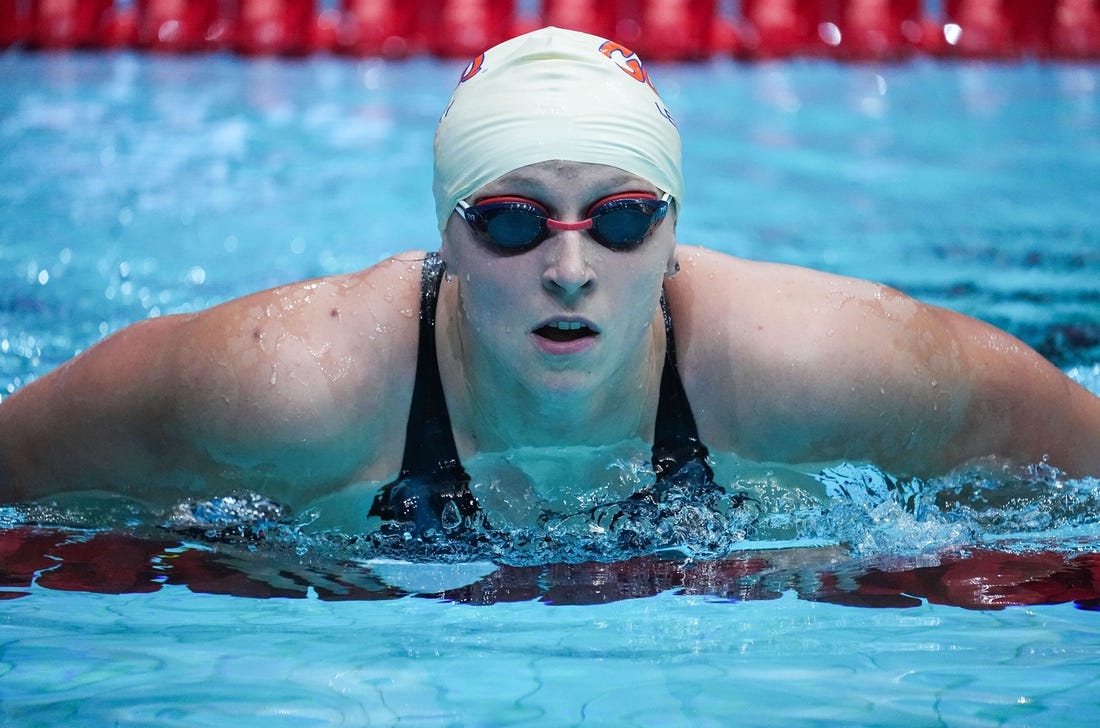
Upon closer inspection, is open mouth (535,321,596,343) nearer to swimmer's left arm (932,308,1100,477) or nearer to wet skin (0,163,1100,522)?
wet skin (0,163,1100,522)

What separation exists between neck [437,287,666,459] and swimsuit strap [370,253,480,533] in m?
0.02

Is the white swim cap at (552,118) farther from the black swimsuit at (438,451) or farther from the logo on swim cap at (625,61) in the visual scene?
the black swimsuit at (438,451)

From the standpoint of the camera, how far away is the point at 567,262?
223 cm

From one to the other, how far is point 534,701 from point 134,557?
103 cm

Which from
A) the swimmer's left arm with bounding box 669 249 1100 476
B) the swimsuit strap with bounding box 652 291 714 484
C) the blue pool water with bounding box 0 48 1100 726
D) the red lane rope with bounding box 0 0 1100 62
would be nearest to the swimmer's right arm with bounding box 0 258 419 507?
the blue pool water with bounding box 0 48 1100 726

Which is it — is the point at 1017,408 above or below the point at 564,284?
below

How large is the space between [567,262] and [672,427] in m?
0.53

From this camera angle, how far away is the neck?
2.50m

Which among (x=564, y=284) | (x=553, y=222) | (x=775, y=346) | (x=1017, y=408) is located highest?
(x=553, y=222)

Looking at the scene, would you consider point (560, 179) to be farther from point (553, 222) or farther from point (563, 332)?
point (563, 332)

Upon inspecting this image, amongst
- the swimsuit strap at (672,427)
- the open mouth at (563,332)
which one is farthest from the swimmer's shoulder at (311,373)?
the swimsuit strap at (672,427)

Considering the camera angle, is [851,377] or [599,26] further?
[599,26]

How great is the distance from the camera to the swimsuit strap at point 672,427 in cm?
259

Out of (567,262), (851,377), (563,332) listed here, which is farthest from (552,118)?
(851,377)
